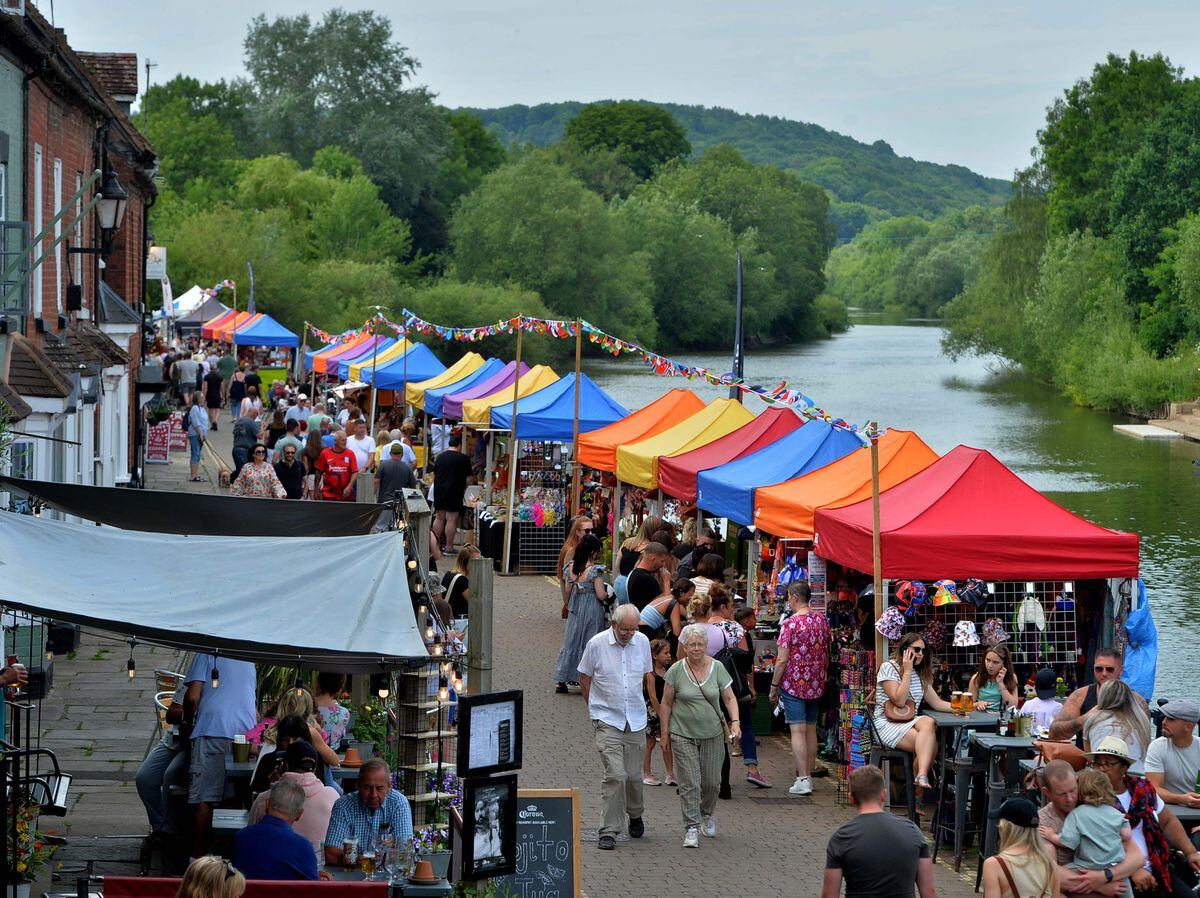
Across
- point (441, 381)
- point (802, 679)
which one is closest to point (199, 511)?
point (802, 679)

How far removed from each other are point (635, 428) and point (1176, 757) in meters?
11.7

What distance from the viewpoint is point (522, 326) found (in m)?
22.4

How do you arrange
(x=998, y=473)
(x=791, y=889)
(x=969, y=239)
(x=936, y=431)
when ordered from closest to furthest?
(x=791, y=889) < (x=998, y=473) < (x=936, y=431) < (x=969, y=239)

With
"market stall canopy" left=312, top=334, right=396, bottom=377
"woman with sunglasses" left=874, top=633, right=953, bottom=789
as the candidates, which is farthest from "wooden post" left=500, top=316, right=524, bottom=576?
"market stall canopy" left=312, top=334, right=396, bottom=377

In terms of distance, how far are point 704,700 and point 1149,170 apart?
60709 mm

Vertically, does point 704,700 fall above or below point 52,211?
below

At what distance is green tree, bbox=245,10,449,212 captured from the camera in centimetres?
9350

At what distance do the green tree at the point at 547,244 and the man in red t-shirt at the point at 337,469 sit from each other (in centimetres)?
5792

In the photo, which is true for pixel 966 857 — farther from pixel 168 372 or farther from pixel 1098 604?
pixel 168 372

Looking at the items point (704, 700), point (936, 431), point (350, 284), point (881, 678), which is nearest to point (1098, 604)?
point (881, 678)

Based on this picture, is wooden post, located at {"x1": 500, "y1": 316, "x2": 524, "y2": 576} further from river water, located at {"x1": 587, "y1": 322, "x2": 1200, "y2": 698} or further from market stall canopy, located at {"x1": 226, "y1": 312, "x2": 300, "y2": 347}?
market stall canopy, located at {"x1": 226, "y1": 312, "x2": 300, "y2": 347}

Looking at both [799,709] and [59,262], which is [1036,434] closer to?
[59,262]

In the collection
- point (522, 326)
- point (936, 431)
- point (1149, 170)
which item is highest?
point (1149, 170)

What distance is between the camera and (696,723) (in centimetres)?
1018
